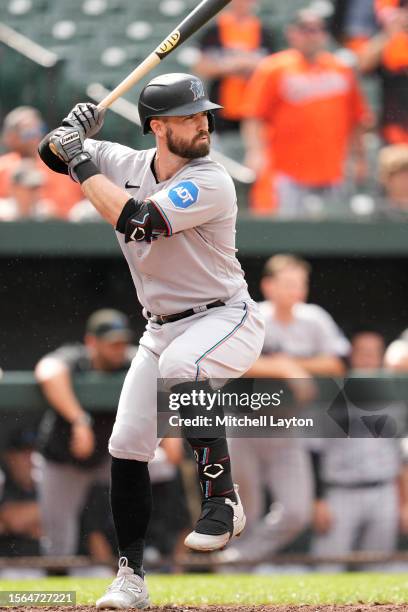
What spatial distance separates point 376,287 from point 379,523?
2117 mm

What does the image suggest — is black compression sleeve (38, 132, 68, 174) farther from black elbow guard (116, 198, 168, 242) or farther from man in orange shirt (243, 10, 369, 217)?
man in orange shirt (243, 10, 369, 217)

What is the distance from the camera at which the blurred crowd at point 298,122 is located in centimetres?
759

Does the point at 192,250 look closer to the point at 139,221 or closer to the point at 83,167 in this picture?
the point at 139,221

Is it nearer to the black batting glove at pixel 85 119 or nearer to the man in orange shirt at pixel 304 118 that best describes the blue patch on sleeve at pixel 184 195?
the black batting glove at pixel 85 119

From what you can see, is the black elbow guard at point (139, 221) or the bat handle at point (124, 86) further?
the bat handle at point (124, 86)

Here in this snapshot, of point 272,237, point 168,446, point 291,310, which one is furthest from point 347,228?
point 168,446

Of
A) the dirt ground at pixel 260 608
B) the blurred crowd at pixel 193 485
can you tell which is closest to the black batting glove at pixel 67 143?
the dirt ground at pixel 260 608

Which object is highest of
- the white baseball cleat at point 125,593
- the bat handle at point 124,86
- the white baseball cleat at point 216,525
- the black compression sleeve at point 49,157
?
the bat handle at point 124,86

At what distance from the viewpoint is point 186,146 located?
12.5 feet

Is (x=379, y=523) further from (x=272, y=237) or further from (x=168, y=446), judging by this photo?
(x=272, y=237)

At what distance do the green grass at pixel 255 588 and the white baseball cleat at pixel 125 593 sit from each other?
0.34 m

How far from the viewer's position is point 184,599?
4.43m

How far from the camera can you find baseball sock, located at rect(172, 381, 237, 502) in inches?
145

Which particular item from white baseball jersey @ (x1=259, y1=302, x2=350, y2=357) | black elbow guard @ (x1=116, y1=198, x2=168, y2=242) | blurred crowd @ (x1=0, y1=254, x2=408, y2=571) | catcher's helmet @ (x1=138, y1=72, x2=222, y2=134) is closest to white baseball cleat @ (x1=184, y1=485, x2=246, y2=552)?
black elbow guard @ (x1=116, y1=198, x2=168, y2=242)
